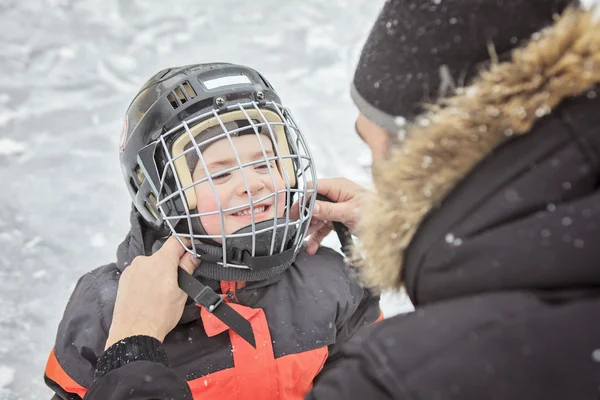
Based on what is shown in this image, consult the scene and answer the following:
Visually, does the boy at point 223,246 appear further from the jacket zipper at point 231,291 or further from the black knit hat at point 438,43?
the black knit hat at point 438,43

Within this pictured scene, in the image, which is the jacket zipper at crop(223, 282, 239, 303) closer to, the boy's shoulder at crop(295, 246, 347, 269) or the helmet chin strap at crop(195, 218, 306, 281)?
the helmet chin strap at crop(195, 218, 306, 281)

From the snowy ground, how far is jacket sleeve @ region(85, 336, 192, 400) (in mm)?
1198

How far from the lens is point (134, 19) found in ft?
14.2

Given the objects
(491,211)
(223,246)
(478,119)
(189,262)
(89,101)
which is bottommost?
(89,101)

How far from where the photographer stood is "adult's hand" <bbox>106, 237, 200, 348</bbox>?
1467 millimetres

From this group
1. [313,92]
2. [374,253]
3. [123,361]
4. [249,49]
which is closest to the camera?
[374,253]

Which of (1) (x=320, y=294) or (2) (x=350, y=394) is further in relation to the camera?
(1) (x=320, y=294)

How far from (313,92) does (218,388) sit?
2.48 meters

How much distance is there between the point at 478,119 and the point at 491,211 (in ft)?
0.46

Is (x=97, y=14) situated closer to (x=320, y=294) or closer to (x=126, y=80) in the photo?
(x=126, y=80)

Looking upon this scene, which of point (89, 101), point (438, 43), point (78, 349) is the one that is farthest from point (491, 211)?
point (89, 101)

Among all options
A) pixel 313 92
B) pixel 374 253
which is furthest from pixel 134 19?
pixel 374 253

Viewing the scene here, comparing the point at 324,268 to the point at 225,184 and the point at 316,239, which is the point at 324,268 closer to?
the point at 316,239

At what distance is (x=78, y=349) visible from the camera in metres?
1.69
